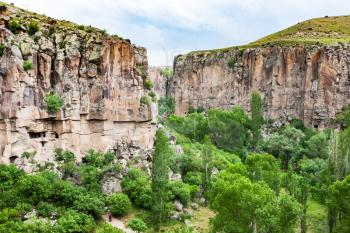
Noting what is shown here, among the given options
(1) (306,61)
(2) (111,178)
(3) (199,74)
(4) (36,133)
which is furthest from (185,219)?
(3) (199,74)

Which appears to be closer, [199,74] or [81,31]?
[81,31]

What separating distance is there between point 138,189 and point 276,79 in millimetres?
53726

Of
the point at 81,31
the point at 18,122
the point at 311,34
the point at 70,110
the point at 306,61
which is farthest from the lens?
the point at 311,34

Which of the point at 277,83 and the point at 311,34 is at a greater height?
the point at 311,34

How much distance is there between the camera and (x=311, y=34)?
360ft

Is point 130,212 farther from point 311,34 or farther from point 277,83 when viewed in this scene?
point 311,34

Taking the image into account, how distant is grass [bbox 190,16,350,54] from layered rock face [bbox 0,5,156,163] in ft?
155

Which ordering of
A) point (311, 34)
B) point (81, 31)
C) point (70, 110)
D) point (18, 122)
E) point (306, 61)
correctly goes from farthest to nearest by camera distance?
point (311, 34)
point (306, 61)
point (81, 31)
point (70, 110)
point (18, 122)

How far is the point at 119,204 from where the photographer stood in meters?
46.8

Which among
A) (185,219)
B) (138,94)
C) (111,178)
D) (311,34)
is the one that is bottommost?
(185,219)

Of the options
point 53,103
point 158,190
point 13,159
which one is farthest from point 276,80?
point 13,159

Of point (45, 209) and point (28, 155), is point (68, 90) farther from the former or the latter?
point (45, 209)

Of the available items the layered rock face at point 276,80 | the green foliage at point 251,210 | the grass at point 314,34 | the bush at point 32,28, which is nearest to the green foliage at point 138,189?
the green foliage at point 251,210

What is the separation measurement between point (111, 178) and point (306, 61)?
54.3 m
